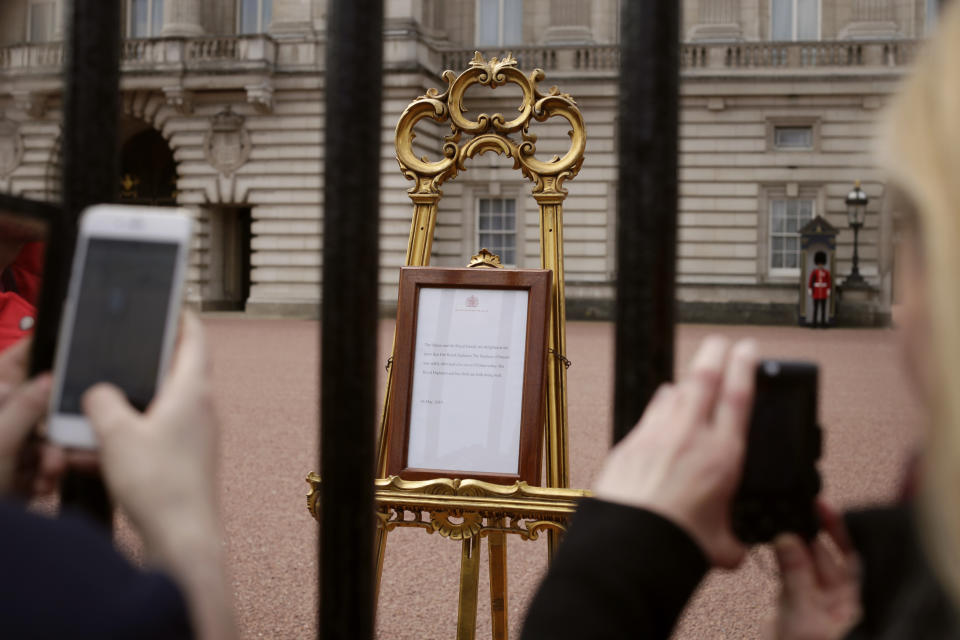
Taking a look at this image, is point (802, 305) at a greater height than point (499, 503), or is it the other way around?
point (802, 305)

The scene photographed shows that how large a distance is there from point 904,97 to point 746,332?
16482 mm

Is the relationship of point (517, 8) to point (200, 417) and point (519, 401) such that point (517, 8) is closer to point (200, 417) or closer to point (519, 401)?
point (519, 401)

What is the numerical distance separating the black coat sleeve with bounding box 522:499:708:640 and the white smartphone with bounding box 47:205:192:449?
35cm

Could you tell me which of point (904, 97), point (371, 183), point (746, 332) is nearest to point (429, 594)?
point (371, 183)

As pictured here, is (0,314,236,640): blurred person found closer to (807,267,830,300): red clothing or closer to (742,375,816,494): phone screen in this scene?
(742,375,816,494): phone screen

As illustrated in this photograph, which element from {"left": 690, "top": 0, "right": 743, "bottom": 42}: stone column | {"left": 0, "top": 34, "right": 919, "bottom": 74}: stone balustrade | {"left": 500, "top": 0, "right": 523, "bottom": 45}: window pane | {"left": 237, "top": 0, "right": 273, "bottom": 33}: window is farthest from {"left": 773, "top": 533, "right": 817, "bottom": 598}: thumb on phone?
{"left": 237, "top": 0, "right": 273, "bottom": 33}: window

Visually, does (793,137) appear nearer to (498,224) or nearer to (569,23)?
(569,23)

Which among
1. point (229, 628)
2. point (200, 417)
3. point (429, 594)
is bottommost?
point (429, 594)

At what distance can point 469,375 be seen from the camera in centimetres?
210

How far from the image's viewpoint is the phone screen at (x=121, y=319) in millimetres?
712

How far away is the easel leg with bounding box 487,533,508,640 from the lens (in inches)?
88.0

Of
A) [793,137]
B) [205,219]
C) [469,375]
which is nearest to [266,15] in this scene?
[205,219]

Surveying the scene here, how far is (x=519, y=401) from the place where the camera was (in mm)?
2045

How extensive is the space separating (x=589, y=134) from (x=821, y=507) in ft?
61.7
